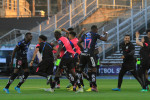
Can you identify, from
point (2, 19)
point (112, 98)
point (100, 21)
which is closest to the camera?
point (112, 98)

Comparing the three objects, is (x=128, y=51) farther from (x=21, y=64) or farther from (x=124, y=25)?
(x=124, y=25)

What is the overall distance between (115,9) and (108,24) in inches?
147

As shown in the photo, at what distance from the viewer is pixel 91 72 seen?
15.8 m

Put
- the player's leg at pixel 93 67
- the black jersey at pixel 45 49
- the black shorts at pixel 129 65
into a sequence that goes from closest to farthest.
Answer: the player's leg at pixel 93 67 → the black jersey at pixel 45 49 → the black shorts at pixel 129 65

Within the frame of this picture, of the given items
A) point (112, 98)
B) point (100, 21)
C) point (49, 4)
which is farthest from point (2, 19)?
point (112, 98)

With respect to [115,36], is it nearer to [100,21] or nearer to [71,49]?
[100,21]

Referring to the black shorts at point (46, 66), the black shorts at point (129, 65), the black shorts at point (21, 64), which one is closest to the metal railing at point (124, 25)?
the black shorts at point (129, 65)

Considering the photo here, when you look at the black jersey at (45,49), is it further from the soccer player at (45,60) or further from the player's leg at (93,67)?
the player's leg at (93,67)

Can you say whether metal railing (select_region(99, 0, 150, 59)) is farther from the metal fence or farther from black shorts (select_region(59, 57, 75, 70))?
black shorts (select_region(59, 57, 75, 70))

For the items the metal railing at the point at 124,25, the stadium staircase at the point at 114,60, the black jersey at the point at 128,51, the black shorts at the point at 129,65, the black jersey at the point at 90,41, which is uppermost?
the metal railing at the point at 124,25

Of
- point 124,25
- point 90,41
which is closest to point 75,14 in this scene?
point 124,25

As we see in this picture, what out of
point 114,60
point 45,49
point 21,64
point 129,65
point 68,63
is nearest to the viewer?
point 21,64

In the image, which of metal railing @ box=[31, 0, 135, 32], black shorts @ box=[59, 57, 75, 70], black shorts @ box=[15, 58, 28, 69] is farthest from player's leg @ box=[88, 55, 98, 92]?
metal railing @ box=[31, 0, 135, 32]

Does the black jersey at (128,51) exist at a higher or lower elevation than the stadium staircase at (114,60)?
higher
